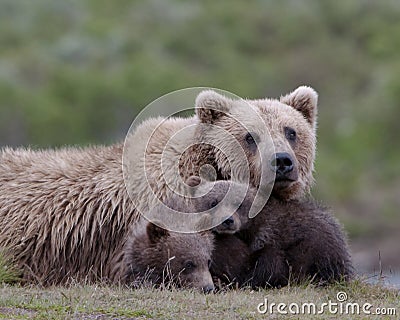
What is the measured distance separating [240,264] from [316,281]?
0.65 m

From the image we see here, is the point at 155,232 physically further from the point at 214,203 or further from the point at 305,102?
the point at 305,102

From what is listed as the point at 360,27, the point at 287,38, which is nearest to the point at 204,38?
the point at 287,38

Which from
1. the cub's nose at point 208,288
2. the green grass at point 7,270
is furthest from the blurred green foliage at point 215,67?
the cub's nose at point 208,288

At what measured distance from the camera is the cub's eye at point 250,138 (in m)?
10.1

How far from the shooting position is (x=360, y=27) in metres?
69.6

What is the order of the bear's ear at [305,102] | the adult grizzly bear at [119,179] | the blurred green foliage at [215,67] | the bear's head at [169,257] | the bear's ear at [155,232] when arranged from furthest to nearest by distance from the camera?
1. the blurred green foliage at [215,67]
2. the bear's ear at [305,102]
3. the adult grizzly bear at [119,179]
4. the bear's ear at [155,232]
5. the bear's head at [169,257]

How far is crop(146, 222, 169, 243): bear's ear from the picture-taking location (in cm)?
930

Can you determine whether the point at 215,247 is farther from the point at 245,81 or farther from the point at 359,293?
the point at 245,81

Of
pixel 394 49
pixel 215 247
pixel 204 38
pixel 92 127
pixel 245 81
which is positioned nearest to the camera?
pixel 215 247

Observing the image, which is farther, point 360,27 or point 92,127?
point 360,27

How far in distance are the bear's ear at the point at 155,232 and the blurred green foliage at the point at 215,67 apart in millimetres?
26818

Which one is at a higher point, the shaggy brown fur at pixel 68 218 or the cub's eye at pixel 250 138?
the cub's eye at pixel 250 138

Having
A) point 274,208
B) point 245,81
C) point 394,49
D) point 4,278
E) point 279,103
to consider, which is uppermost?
point 394,49

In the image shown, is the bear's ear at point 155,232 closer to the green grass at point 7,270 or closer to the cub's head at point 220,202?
the cub's head at point 220,202
